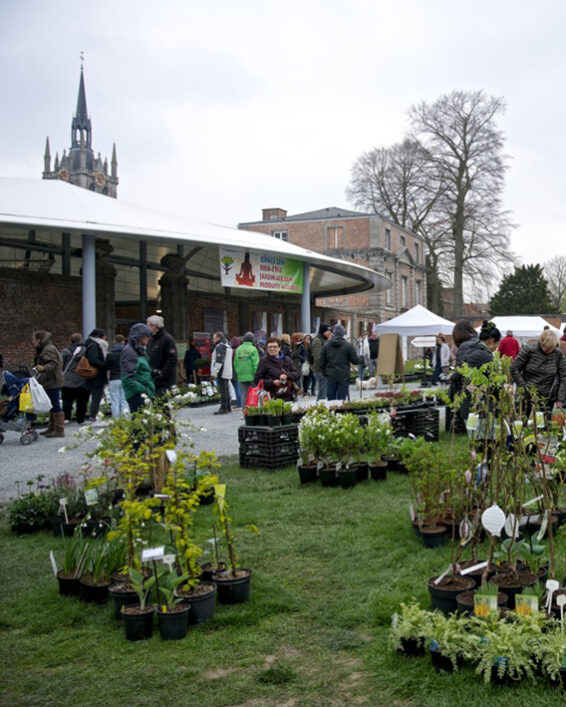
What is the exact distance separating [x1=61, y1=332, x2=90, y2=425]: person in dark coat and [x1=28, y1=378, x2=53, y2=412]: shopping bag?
4.46 ft

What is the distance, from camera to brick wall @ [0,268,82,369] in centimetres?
1844

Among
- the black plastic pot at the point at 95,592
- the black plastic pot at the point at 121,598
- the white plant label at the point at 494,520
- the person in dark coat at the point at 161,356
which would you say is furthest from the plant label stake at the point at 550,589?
the person in dark coat at the point at 161,356

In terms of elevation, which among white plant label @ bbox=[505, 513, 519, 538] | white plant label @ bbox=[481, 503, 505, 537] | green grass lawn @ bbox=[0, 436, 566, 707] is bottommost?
green grass lawn @ bbox=[0, 436, 566, 707]

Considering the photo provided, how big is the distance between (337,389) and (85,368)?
406 cm

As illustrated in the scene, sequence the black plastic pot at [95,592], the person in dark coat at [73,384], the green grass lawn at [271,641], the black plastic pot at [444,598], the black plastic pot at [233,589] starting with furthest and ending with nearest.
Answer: the person in dark coat at [73,384] → the black plastic pot at [95,592] → the black plastic pot at [233,589] → the black plastic pot at [444,598] → the green grass lawn at [271,641]

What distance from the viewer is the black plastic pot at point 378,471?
6875 mm

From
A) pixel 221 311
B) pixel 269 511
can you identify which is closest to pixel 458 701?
pixel 269 511

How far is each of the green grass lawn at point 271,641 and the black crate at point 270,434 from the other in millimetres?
2347

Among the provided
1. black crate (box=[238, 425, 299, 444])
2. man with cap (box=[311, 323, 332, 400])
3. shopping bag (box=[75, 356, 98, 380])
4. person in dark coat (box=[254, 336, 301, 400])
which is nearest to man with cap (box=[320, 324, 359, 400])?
person in dark coat (box=[254, 336, 301, 400])

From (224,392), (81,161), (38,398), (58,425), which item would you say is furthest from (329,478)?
(81,161)

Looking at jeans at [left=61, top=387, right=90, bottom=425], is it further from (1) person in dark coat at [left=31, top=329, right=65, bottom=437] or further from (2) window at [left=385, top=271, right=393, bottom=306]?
(2) window at [left=385, top=271, right=393, bottom=306]

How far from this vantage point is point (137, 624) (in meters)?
3.51

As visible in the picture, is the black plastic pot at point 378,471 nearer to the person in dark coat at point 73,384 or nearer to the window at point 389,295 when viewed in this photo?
the person in dark coat at point 73,384

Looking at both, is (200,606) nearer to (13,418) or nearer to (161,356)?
(161,356)
